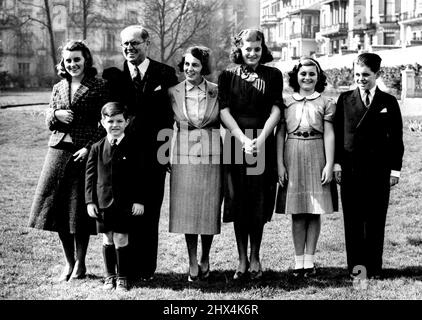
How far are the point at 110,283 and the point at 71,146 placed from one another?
115 centimetres

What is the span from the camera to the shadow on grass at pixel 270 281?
4.45m

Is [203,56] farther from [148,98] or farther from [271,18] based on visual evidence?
[271,18]

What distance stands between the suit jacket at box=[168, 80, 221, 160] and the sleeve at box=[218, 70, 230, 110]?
1.8 inches

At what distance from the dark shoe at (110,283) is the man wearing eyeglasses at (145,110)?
25 cm

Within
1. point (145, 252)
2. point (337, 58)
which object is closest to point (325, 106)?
point (145, 252)

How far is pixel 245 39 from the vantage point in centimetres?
459

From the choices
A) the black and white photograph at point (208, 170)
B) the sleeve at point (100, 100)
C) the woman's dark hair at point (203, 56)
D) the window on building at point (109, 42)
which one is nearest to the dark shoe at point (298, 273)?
the black and white photograph at point (208, 170)

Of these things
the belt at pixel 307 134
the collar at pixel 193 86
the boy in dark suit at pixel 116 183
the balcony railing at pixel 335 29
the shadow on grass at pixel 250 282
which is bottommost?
the shadow on grass at pixel 250 282

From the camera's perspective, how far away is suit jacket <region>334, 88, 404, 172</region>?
4.52 m

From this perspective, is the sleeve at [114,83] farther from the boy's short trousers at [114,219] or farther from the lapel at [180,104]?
the boy's short trousers at [114,219]

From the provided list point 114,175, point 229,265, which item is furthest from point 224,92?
point 229,265

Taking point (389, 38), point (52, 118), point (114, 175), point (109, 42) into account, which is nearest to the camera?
point (114, 175)

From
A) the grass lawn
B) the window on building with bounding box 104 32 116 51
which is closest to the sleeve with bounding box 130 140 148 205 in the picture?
the grass lawn

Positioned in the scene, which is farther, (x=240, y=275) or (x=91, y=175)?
(x=240, y=275)
